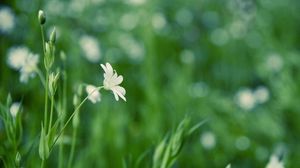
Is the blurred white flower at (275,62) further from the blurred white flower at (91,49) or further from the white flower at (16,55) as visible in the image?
the white flower at (16,55)

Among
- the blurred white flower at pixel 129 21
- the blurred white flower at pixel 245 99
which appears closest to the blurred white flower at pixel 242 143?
the blurred white flower at pixel 245 99

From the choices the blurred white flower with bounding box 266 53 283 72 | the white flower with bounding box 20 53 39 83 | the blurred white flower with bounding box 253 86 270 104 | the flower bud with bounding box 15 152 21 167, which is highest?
the flower bud with bounding box 15 152 21 167

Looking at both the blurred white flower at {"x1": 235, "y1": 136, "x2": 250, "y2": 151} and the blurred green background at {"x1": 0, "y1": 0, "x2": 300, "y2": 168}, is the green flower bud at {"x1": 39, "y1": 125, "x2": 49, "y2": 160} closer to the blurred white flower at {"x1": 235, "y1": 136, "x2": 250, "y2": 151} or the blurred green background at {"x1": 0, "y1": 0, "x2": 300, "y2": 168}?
the blurred green background at {"x1": 0, "y1": 0, "x2": 300, "y2": 168}

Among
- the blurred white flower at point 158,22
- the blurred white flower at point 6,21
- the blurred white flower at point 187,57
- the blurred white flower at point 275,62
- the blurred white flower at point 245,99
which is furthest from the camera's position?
the blurred white flower at point 158,22

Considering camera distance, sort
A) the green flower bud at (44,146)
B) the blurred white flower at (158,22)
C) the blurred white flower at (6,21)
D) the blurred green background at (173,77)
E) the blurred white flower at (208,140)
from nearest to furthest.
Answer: the green flower bud at (44,146) < the blurred green background at (173,77) < the blurred white flower at (208,140) < the blurred white flower at (6,21) < the blurred white flower at (158,22)

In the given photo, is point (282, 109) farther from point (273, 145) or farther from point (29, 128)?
point (29, 128)

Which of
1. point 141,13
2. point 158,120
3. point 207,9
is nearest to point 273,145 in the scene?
point 158,120

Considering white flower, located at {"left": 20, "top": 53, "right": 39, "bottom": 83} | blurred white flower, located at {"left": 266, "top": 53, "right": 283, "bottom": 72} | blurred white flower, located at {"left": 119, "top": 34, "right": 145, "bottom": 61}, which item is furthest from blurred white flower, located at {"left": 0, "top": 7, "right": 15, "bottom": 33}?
blurred white flower, located at {"left": 266, "top": 53, "right": 283, "bottom": 72}
